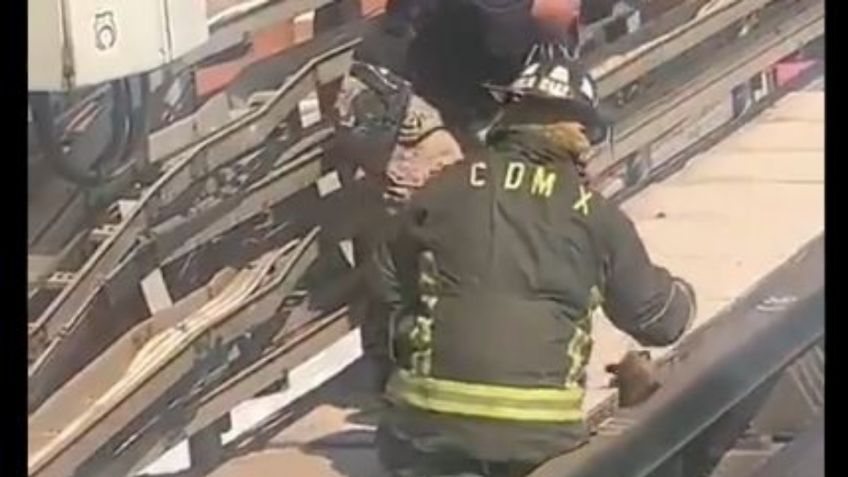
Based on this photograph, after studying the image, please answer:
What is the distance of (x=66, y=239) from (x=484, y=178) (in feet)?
0.84

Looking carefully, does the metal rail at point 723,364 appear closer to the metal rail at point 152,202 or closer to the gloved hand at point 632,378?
the gloved hand at point 632,378

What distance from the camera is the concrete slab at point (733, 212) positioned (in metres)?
1.16

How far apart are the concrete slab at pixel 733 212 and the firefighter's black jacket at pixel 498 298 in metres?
0.02

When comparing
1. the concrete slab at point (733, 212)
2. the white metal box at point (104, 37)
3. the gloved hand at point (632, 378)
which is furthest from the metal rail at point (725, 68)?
the white metal box at point (104, 37)

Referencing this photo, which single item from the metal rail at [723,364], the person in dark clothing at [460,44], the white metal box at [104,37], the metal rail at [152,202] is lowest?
the metal rail at [723,364]

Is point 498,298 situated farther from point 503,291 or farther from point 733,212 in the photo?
point 733,212

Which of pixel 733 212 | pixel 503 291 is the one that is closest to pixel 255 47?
pixel 503 291

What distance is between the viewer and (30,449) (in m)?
1.14

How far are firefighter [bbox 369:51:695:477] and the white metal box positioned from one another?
0.57ft

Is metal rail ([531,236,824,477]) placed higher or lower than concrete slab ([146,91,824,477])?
lower

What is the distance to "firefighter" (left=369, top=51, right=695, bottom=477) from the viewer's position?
115cm

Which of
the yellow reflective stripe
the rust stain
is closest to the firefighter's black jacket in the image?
the yellow reflective stripe

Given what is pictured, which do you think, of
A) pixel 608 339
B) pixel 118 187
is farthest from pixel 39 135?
pixel 608 339

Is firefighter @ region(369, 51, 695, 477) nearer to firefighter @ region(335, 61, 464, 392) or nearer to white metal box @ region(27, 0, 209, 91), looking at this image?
firefighter @ region(335, 61, 464, 392)
